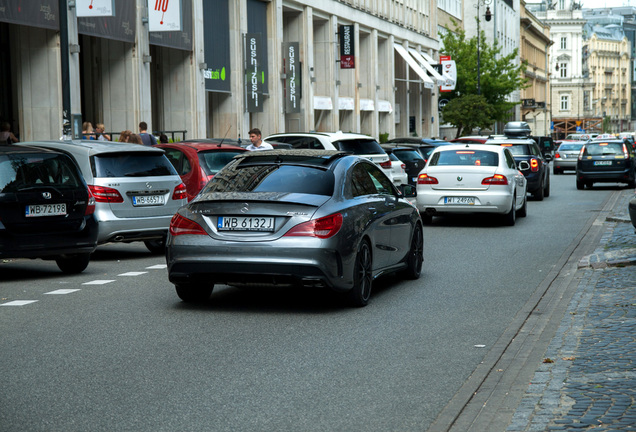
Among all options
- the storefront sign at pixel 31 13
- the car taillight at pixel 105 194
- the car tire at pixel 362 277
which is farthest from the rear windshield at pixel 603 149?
the car tire at pixel 362 277

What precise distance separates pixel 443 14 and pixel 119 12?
5201cm

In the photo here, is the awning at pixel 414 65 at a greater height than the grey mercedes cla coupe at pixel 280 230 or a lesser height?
greater

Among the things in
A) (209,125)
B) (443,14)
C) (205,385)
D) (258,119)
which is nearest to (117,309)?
(205,385)

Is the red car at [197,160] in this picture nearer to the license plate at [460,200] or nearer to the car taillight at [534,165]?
the license plate at [460,200]

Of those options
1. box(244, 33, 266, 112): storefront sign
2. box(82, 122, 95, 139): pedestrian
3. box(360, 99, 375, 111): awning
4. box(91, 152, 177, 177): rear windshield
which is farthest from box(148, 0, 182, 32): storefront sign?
box(360, 99, 375, 111): awning

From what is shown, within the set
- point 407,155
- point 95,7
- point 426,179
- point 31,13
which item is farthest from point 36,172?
point 407,155

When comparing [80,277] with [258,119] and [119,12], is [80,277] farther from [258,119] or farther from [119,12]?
[258,119]

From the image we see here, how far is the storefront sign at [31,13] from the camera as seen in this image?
80.1 feet

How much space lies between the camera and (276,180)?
380 inches

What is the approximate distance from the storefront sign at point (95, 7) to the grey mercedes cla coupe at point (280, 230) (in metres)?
14.8

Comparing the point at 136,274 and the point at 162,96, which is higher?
the point at 162,96

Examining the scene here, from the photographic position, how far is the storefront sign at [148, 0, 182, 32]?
3002 centimetres

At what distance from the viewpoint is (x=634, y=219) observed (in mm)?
12625

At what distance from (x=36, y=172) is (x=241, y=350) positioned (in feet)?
17.8
